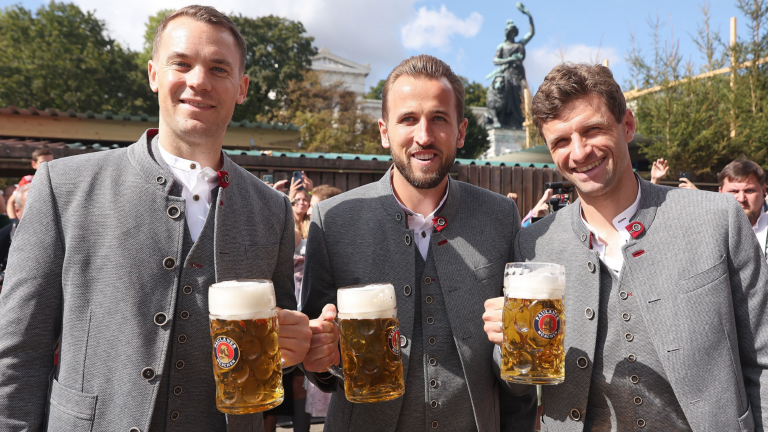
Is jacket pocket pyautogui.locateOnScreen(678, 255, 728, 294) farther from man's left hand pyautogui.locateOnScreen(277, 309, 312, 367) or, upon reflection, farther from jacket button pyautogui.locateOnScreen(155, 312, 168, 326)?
jacket button pyautogui.locateOnScreen(155, 312, 168, 326)

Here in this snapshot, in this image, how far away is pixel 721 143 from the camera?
12430 mm

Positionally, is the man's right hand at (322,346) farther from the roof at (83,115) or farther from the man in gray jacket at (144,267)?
the roof at (83,115)

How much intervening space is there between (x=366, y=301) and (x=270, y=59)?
92.2 feet

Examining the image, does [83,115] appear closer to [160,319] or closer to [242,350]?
[160,319]

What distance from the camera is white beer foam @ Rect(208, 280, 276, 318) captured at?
129cm

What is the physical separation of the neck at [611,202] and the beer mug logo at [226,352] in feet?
4.22

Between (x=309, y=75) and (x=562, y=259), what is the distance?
76.5 ft

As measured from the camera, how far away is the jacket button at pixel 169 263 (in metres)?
1.46

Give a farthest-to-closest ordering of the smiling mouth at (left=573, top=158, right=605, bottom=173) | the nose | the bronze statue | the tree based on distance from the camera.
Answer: the bronze statue, the tree, the nose, the smiling mouth at (left=573, top=158, right=605, bottom=173)

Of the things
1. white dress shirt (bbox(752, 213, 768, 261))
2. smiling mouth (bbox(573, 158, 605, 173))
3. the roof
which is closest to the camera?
smiling mouth (bbox(573, 158, 605, 173))

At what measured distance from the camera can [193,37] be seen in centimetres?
155

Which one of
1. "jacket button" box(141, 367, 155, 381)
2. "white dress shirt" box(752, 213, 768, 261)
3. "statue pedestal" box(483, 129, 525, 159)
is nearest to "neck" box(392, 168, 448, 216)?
"jacket button" box(141, 367, 155, 381)

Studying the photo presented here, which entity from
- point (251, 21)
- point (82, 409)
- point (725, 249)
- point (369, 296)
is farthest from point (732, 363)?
point (251, 21)

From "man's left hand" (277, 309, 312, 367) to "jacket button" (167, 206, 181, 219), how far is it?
42cm
